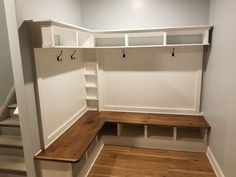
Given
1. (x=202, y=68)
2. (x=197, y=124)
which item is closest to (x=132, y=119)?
(x=197, y=124)

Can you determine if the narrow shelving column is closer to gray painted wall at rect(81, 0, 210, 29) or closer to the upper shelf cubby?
the upper shelf cubby

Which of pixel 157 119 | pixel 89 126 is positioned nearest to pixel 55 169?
pixel 89 126

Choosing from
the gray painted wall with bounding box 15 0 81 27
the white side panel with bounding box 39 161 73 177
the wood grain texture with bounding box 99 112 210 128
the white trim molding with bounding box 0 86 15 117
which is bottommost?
the white side panel with bounding box 39 161 73 177

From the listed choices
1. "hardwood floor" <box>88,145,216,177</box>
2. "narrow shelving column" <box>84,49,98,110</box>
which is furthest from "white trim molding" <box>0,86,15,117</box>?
"hardwood floor" <box>88,145,216,177</box>

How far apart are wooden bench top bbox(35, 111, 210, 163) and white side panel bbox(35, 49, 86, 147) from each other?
11 cm

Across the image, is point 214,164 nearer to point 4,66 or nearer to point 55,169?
point 55,169

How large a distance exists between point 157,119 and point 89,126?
3.38ft

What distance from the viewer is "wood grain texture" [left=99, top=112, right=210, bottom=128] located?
273cm

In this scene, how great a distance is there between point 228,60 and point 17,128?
102 inches

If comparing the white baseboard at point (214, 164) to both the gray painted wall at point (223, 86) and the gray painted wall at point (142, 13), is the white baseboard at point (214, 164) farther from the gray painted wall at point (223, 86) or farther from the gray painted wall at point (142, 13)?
the gray painted wall at point (142, 13)

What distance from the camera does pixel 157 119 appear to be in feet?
9.61

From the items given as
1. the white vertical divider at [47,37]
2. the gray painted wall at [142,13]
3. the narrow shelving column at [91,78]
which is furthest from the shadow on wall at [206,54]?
the white vertical divider at [47,37]

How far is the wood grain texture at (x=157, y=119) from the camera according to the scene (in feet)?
8.97

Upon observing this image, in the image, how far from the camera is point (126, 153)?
284cm
